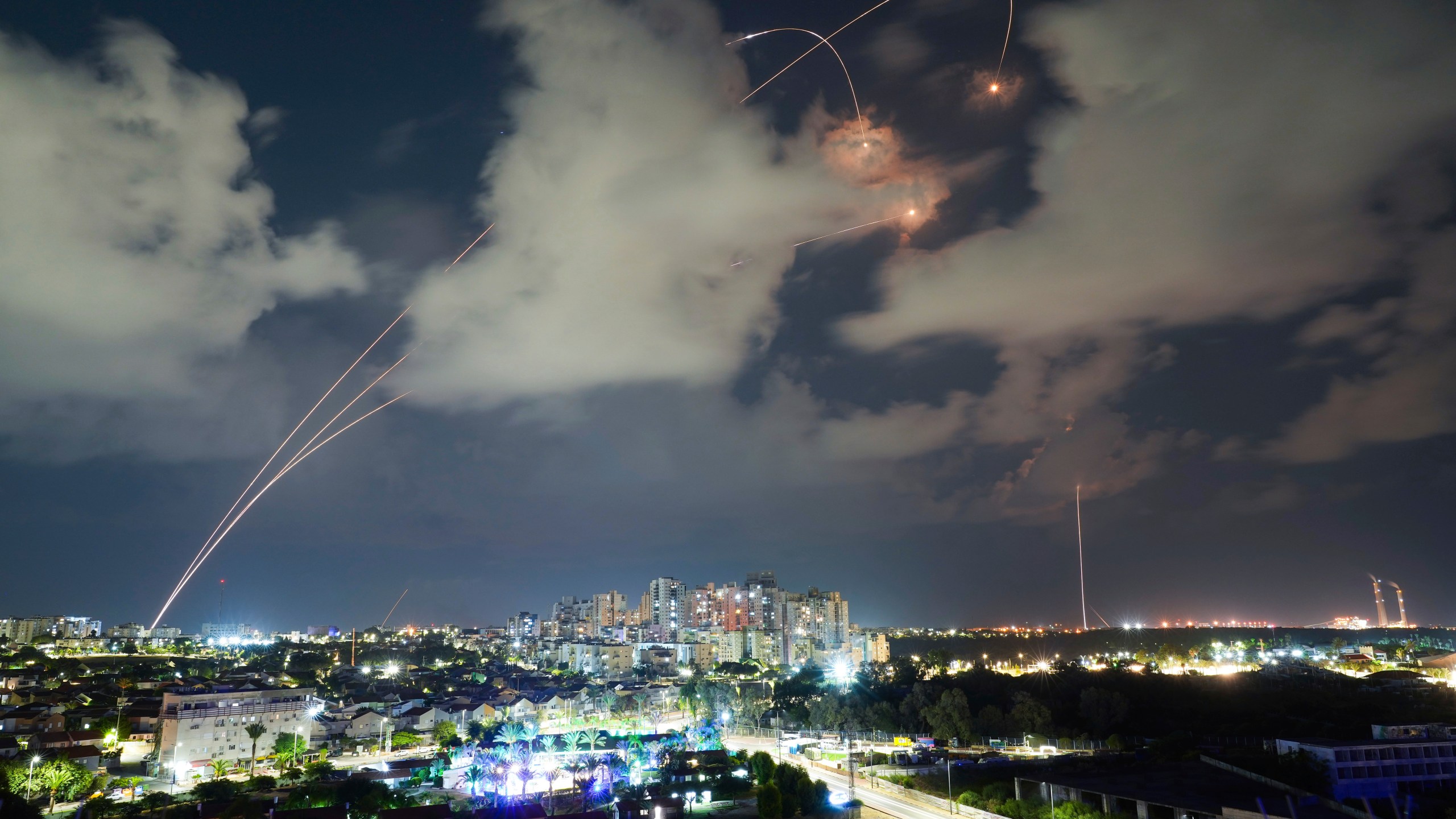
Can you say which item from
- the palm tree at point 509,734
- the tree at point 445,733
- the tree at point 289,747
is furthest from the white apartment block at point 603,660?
the tree at point 289,747

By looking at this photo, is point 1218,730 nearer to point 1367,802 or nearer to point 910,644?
point 1367,802

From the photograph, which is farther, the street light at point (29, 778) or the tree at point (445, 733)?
the tree at point (445, 733)

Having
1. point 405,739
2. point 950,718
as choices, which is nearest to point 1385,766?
point 950,718

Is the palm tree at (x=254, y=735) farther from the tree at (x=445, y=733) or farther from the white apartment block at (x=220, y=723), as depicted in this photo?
the tree at (x=445, y=733)

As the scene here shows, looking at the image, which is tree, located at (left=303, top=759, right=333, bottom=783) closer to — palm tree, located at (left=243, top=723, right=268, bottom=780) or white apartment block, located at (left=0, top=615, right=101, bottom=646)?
palm tree, located at (left=243, top=723, right=268, bottom=780)

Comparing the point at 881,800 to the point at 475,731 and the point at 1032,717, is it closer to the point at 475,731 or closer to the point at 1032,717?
the point at 1032,717

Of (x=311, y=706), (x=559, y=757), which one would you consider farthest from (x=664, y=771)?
(x=311, y=706)

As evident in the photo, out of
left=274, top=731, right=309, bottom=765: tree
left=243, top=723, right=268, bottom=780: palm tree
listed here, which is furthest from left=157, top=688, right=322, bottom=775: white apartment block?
left=274, top=731, right=309, bottom=765: tree
